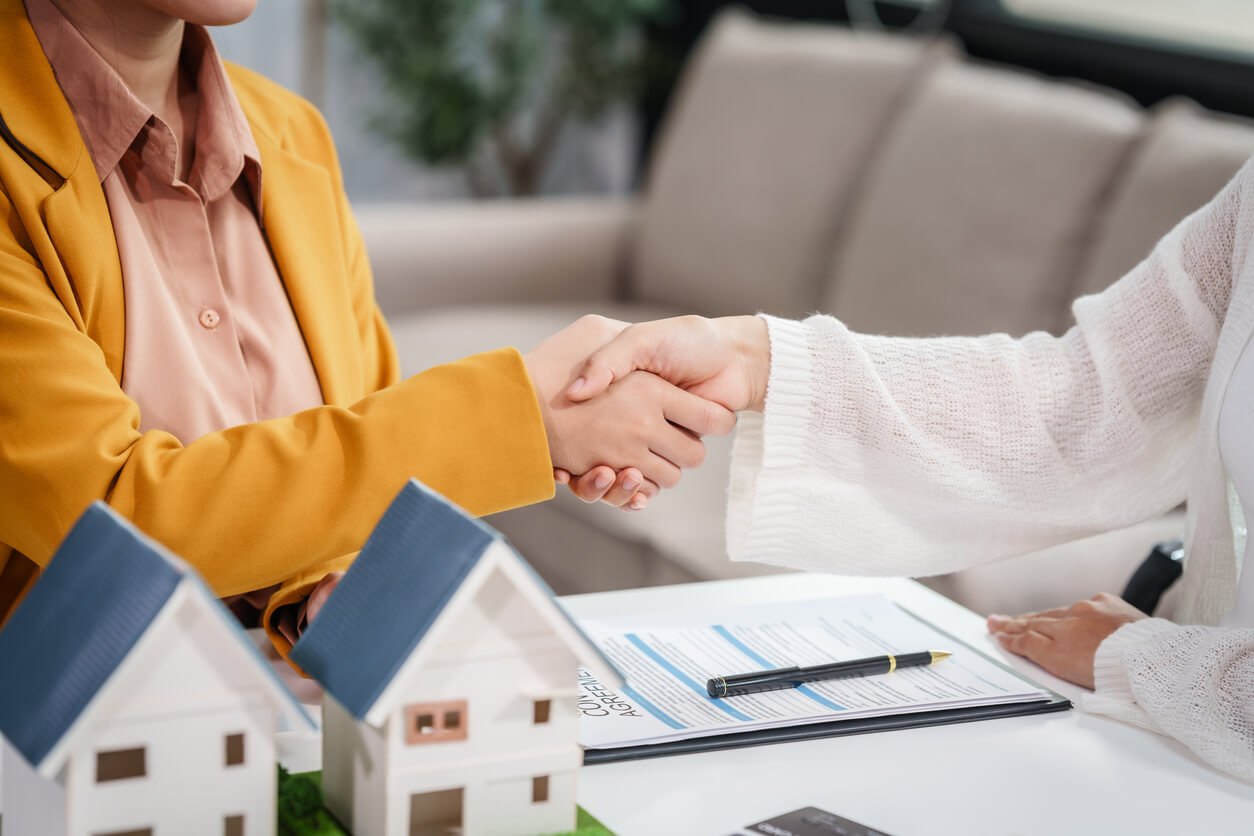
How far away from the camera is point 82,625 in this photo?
0.59 m

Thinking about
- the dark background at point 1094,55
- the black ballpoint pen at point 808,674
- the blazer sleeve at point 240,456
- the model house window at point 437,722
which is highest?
the dark background at point 1094,55

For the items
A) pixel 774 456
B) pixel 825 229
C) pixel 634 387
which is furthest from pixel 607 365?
pixel 825 229

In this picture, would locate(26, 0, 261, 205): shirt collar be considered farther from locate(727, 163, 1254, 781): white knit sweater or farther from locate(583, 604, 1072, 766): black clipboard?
locate(583, 604, 1072, 766): black clipboard

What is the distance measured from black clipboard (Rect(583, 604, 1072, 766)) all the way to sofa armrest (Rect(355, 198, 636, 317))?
2017 mm

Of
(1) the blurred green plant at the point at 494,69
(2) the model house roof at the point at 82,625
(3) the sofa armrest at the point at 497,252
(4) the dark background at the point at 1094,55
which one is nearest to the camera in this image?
(2) the model house roof at the point at 82,625

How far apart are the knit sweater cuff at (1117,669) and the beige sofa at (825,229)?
552mm

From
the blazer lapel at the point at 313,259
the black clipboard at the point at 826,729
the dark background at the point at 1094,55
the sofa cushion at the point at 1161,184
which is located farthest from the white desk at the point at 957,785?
the dark background at the point at 1094,55

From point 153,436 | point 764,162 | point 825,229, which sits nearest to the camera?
point 153,436

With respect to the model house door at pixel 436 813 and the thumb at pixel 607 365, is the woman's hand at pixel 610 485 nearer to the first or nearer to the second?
the thumb at pixel 607 365

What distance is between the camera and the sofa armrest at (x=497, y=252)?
2.76m

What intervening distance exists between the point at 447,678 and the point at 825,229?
2.02 meters

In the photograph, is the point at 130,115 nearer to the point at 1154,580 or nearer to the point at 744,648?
the point at 744,648

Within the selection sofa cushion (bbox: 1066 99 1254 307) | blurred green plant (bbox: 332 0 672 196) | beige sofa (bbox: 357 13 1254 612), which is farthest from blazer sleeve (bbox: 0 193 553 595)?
blurred green plant (bbox: 332 0 672 196)

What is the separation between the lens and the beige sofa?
191cm
